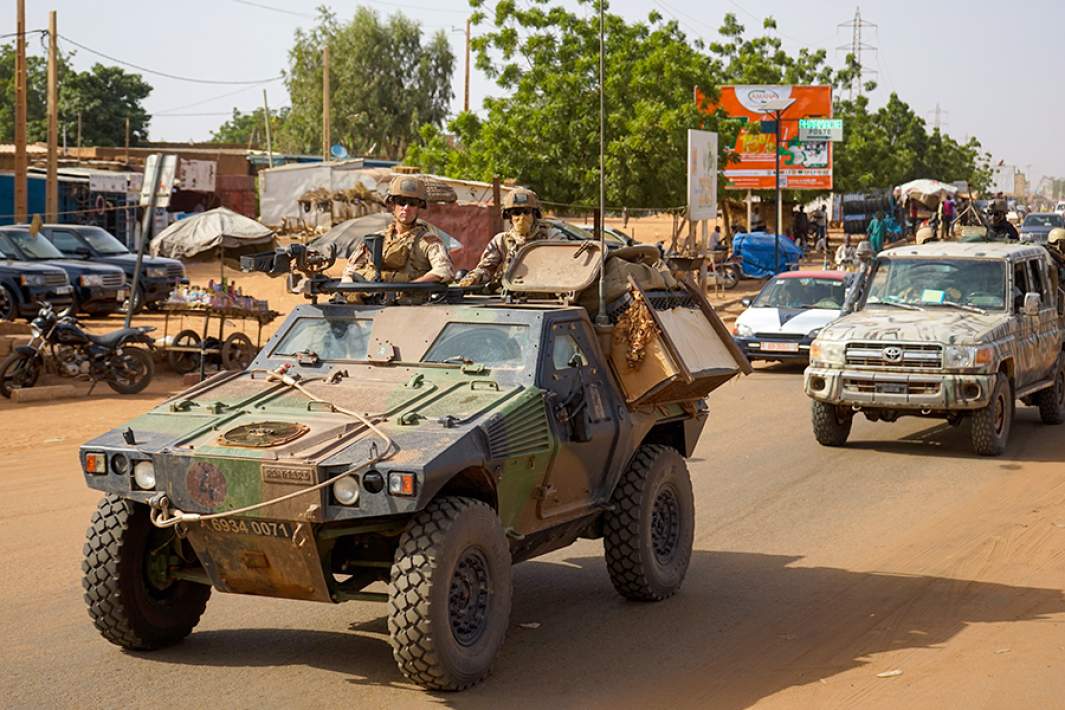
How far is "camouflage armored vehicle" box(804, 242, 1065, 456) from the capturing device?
14023 mm

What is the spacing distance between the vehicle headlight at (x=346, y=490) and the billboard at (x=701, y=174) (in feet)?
70.9

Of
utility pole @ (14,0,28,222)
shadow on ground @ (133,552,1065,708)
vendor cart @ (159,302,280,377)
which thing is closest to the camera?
shadow on ground @ (133,552,1065,708)

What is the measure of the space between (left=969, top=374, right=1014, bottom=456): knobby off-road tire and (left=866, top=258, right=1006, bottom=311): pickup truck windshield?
1.02 m

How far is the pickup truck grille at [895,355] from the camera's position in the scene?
14047 mm

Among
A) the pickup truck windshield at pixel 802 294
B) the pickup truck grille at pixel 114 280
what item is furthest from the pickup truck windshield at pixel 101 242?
the pickup truck windshield at pixel 802 294

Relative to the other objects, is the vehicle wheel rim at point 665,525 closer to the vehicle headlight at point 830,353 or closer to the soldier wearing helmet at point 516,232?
the soldier wearing helmet at point 516,232

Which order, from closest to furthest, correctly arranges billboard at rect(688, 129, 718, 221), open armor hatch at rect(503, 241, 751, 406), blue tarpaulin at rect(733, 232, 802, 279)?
open armor hatch at rect(503, 241, 751, 406) < billboard at rect(688, 129, 718, 221) < blue tarpaulin at rect(733, 232, 802, 279)

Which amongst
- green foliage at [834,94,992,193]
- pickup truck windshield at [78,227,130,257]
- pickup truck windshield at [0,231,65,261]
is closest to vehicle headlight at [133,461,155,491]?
pickup truck windshield at [0,231,65,261]

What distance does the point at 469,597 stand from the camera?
6887 mm

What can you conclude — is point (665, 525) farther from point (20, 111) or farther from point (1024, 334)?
point (20, 111)

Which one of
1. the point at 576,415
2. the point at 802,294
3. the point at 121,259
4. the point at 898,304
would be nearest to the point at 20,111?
the point at 121,259

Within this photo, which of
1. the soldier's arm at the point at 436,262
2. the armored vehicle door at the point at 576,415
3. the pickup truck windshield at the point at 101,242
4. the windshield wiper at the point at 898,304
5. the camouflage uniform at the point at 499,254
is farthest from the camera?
the pickup truck windshield at the point at 101,242

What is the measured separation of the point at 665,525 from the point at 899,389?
19.0 feet

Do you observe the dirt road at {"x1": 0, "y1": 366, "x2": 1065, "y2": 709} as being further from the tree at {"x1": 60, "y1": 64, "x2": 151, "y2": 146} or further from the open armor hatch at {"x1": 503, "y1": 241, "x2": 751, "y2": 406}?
the tree at {"x1": 60, "y1": 64, "x2": 151, "y2": 146}
